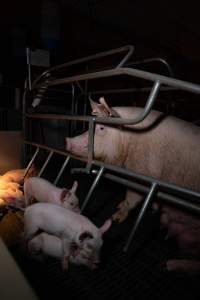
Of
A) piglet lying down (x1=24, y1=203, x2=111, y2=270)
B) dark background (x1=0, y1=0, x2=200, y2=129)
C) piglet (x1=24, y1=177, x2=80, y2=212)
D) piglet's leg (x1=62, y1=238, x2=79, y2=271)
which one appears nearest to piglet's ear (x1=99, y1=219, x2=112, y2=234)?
piglet lying down (x1=24, y1=203, x2=111, y2=270)

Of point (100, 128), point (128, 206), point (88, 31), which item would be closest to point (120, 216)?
point (128, 206)

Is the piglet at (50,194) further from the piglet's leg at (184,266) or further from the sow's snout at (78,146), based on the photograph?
the piglet's leg at (184,266)

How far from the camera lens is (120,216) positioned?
2.26m

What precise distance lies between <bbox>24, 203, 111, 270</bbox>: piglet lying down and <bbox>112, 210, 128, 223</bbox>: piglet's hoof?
0.73m

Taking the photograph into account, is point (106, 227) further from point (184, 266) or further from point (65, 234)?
point (184, 266)

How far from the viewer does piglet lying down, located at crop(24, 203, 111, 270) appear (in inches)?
55.5

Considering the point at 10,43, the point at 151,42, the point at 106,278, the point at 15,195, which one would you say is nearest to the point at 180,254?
the point at 106,278

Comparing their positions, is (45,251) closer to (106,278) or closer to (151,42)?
(106,278)

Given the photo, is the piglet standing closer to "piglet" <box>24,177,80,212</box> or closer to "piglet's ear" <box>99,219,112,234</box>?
"piglet" <box>24,177,80,212</box>

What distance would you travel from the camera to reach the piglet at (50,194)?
6.11 ft

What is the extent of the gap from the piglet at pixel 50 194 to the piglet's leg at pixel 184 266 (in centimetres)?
66

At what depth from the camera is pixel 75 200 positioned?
73.8 inches

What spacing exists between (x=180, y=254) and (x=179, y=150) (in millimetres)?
739

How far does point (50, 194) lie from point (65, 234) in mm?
541
